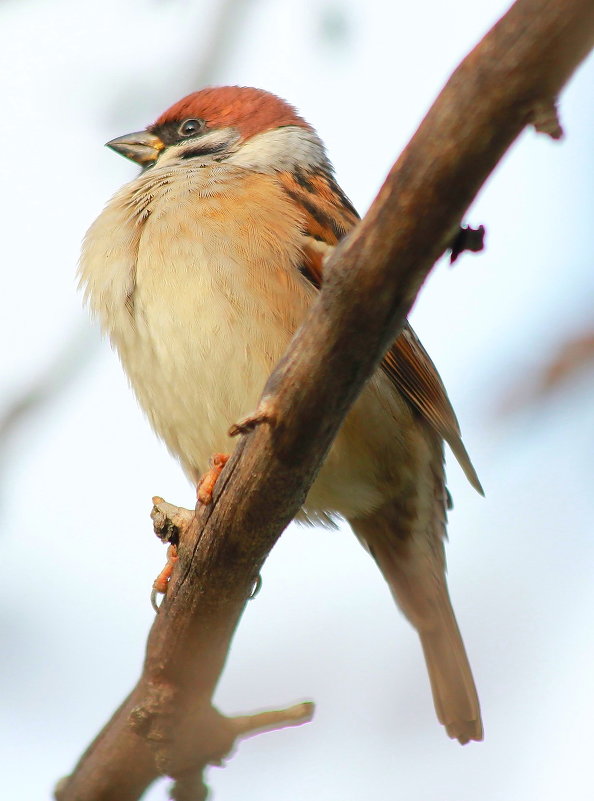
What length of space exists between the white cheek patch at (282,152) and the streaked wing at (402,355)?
0.35 meters

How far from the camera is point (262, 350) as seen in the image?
372 centimetres

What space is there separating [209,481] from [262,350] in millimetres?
853

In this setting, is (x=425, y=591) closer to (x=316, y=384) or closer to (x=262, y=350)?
(x=262, y=350)

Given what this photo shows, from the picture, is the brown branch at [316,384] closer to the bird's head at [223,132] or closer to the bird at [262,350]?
the bird at [262,350]

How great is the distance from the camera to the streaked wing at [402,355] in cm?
389

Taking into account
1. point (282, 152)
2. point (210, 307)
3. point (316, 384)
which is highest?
point (282, 152)

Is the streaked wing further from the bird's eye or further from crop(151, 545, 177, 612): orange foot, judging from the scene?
crop(151, 545, 177, 612): orange foot

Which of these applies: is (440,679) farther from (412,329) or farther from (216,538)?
(216,538)

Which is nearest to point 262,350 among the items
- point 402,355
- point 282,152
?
point 402,355

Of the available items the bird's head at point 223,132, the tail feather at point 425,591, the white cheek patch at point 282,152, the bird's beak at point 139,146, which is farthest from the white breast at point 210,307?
the bird's beak at point 139,146

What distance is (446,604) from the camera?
4258 millimetres

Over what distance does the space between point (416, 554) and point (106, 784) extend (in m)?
1.85

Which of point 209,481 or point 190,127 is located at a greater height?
point 190,127

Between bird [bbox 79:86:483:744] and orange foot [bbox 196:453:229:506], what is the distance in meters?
0.45
